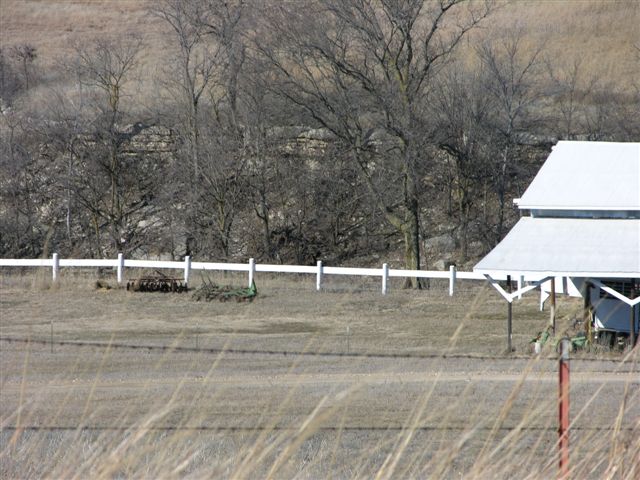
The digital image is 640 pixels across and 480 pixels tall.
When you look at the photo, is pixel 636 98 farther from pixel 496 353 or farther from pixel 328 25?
pixel 496 353

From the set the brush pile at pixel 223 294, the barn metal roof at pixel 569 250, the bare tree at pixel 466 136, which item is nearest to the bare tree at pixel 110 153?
the brush pile at pixel 223 294

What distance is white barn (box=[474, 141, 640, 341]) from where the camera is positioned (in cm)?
2259

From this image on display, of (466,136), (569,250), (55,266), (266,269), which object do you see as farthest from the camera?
(466,136)

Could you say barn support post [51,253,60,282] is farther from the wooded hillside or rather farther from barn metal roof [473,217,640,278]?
barn metal roof [473,217,640,278]

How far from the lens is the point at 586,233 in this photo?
24.8 m

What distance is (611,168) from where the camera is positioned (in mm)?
27531

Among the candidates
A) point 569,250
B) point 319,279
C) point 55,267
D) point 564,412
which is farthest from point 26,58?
point 564,412

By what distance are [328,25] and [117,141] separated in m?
14.9

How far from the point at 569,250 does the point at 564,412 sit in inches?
765

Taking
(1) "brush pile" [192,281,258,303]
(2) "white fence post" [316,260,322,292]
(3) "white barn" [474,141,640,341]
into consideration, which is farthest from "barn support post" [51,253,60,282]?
(3) "white barn" [474,141,640,341]

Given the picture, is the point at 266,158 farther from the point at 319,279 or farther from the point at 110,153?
the point at 319,279

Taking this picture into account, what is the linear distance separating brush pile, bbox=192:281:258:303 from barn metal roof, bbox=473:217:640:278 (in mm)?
9081

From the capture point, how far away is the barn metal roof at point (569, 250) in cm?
2227

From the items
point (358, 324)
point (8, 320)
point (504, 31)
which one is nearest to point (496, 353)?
point (358, 324)
